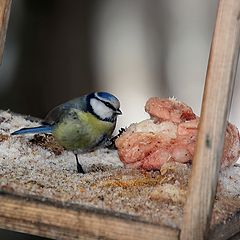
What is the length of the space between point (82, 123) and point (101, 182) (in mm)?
373

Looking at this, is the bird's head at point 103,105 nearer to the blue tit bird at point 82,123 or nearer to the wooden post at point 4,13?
the blue tit bird at point 82,123

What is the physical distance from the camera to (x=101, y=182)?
1.87 meters

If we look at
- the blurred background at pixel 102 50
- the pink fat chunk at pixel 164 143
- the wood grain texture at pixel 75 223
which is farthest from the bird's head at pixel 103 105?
the blurred background at pixel 102 50

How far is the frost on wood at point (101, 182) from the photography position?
169 centimetres

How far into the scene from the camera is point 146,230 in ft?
5.11

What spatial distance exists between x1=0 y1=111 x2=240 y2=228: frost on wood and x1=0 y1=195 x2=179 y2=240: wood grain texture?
4cm

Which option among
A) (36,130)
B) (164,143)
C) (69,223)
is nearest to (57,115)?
(36,130)

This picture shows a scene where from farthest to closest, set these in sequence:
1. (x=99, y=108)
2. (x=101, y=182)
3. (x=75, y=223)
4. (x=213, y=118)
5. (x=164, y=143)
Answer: (x=99, y=108) < (x=164, y=143) < (x=101, y=182) < (x=75, y=223) < (x=213, y=118)

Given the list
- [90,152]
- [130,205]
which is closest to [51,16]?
[90,152]

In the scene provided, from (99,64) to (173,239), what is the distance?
386cm

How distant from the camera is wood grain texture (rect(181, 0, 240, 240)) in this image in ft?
4.79

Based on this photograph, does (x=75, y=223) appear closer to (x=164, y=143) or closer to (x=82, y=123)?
(x=164, y=143)

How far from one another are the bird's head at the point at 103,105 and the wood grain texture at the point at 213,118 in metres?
0.70

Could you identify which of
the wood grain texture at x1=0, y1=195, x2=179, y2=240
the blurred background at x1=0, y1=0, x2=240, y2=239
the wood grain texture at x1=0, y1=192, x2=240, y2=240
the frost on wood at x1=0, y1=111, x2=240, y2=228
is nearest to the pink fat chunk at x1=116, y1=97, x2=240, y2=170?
the frost on wood at x1=0, y1=111, x2=240, y2=228
